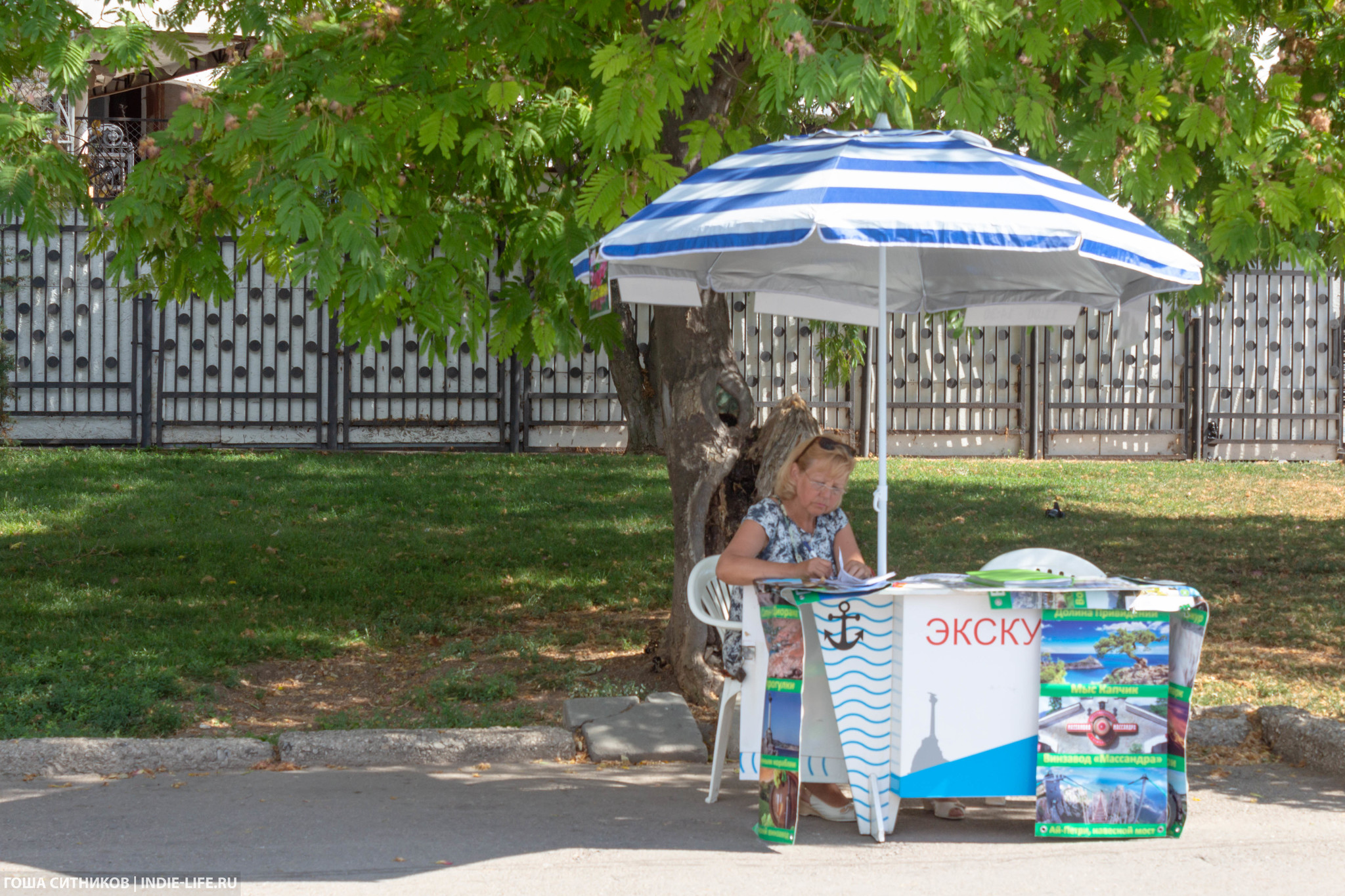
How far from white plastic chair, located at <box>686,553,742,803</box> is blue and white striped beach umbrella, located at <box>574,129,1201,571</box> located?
75 centimetres

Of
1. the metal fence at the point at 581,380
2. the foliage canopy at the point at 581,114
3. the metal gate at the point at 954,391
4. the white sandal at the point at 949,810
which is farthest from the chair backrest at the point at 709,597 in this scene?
the metal gate at the point at 954,391

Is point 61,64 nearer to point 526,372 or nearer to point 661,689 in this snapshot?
point 661,689

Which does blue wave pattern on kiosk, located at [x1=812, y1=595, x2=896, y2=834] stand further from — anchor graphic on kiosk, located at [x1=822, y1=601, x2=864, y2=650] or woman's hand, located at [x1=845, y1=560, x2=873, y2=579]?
woman's hand, located at [x1=845, y1=560, x2=873, y2=579]

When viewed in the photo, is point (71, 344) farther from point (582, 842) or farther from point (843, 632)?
point (843, 632)

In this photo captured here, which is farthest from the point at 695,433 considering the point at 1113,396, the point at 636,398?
the point at 1113,396

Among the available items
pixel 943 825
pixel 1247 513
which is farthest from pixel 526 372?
pixel 943 825

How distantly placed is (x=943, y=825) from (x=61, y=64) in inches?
190

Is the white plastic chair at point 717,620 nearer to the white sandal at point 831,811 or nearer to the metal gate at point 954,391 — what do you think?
the white sandal at point 831,811

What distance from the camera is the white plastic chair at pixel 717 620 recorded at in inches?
192

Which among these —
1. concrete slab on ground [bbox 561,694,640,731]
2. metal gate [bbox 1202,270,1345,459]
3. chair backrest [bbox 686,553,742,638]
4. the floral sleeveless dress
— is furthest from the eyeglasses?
metal gate [bbox 1202,270,1345,459]

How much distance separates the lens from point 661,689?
6.59 m

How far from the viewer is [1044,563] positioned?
4.96 metres

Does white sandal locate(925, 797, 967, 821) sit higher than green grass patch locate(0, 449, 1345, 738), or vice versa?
green grass patch locate(0, 449, 1345, 738)

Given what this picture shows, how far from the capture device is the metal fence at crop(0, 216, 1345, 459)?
13.4 m
